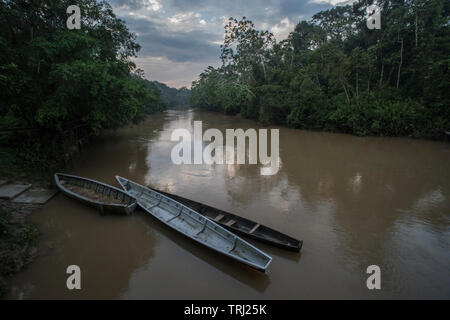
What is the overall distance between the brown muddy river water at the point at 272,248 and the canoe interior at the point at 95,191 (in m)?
0.44

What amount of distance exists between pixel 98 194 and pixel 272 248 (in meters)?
5.66

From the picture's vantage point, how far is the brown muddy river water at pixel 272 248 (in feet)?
14.2

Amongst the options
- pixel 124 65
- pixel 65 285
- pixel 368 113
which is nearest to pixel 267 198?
pixel 65 285

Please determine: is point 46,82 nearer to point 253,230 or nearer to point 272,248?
point 253,230

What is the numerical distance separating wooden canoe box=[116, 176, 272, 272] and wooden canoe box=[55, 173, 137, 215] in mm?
390

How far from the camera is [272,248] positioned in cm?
524

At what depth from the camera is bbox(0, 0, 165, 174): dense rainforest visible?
7.69 metres

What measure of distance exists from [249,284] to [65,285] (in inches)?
136
